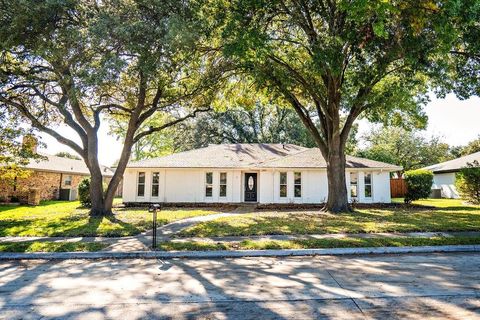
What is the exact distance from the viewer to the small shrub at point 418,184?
20.7 meters

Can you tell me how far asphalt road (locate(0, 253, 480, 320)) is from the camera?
4.01 metres

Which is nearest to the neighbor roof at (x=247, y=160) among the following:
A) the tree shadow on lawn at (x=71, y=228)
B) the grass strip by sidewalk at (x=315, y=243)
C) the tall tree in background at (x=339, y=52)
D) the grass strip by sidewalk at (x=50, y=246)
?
the tall tree in background at (x=339, y=52)

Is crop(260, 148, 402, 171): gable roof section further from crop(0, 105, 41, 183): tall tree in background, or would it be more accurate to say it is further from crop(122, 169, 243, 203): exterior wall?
crop(0, 105, 41, 183): tall tree in background

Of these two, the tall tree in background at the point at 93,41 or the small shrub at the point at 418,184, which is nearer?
the tall tree in background at the point at 93,41

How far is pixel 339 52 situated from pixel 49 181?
27099mm

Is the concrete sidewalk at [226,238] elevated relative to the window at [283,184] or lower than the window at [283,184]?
lower

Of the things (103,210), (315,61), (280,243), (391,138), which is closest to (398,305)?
(280,243)

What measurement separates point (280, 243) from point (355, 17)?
6.71 metres

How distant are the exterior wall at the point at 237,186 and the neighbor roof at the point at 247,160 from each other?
0.47 meters

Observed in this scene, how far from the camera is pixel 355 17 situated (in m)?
8.70

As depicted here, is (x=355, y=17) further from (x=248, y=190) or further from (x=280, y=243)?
(x=248, y=190)

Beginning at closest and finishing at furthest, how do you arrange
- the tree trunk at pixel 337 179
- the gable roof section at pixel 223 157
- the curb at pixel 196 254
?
the curb at pixel 196 254, the tree trunk at pixel 337 179, the gable roof section at pixel 223 157

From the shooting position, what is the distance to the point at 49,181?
27469mm

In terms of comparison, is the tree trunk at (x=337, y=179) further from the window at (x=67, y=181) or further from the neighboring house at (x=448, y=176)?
the window at (x=67, y=181)
